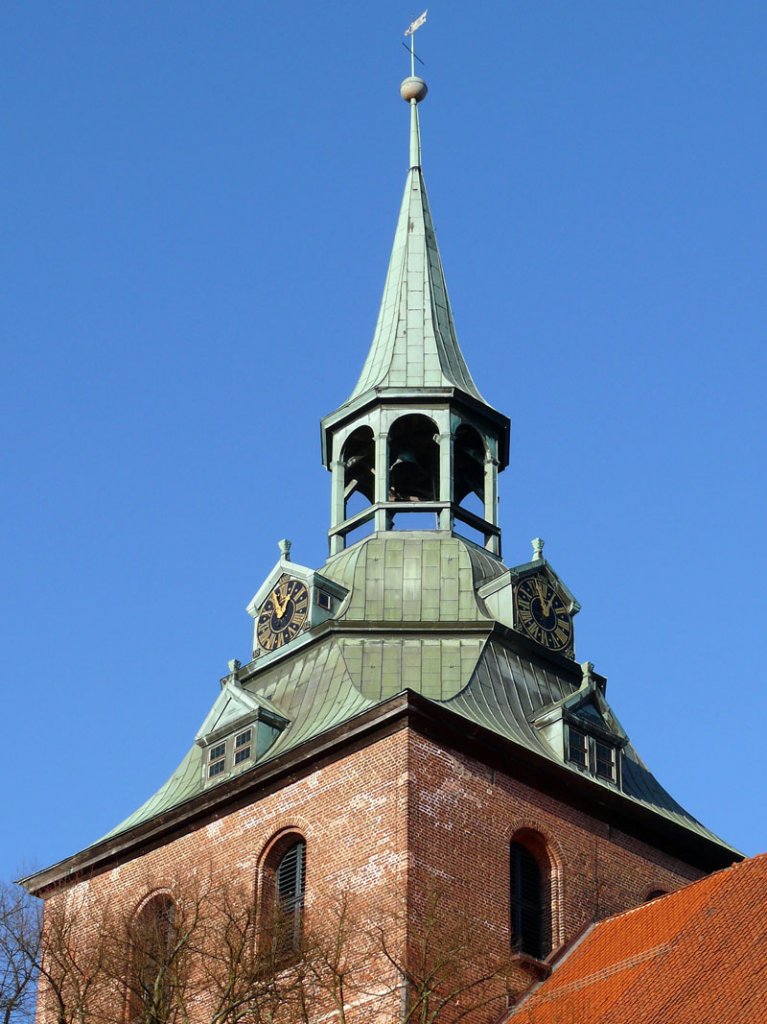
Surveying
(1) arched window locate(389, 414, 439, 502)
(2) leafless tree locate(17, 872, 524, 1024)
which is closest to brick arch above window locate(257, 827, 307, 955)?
(2) leafless tree locate(17, 872, 524, 1024)

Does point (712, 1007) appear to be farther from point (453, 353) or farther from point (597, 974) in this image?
point (453, 353)

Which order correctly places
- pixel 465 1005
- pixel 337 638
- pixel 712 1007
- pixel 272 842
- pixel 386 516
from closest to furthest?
pixel 712 1007, pixel 465 1005, pixel 272 842, pixel 337 638, pixel 386 516

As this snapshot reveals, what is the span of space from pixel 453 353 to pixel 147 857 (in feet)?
41.6

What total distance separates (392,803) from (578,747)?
4557 mm

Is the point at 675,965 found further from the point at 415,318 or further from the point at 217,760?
the point at 415,318

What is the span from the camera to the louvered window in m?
38.7

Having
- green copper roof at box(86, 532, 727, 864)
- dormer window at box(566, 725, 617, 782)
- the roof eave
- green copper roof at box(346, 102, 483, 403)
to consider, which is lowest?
the roof eave

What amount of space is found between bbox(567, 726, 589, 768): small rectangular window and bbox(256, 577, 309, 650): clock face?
5111mm

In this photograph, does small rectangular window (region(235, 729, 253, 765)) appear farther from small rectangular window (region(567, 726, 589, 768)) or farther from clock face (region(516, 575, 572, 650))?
small rectangular window (region(567, 726, 589, 768))

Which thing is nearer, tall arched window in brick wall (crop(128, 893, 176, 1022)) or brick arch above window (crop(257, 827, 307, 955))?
tall arched window in brick wall (crop(128, 893, 176, 1022))

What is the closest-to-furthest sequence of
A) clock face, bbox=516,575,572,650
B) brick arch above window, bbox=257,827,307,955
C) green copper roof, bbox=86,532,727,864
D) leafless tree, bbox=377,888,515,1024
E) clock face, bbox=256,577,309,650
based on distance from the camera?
leafless tree, bbox=377,888,515,1024
brick arch above window, bbox=257,827,307,955
green copper roof, bbox=86,532,727,864
clock face, bbox=516,575,572,650
clock face, bbox=256,577,309,650

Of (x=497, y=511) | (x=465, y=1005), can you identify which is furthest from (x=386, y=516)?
(x=465, y=1005)

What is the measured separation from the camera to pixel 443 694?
41.0 meters

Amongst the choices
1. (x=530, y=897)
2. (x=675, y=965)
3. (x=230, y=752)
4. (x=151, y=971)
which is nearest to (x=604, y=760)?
(x=530, y=897)
